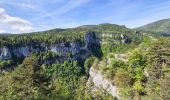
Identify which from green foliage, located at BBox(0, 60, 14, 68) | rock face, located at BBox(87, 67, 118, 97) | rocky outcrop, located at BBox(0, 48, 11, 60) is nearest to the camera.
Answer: rock face, located at BBox(87, 67, 118, 97)

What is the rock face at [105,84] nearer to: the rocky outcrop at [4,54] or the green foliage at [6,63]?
the green foliage at [6,63]

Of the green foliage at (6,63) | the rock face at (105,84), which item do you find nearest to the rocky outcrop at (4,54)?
Answer: the green foliage at (6,63)

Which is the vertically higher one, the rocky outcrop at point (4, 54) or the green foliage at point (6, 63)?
the rocky outcrop at point (4, 54)

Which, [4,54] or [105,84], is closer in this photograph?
[105,84]

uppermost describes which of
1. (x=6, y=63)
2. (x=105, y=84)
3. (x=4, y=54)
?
(x=105, y=84)

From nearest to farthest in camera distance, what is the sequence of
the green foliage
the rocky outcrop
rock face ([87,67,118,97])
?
rock face ([87,67,118,97]) < the green foliage < the rocky outcrop

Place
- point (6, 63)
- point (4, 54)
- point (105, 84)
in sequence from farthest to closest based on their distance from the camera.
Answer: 1. point (4, 54)
2. point (6, 63)
3. point (105, 84)

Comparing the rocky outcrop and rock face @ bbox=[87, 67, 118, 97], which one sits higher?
rock face @ bbox=[87, 67, 118, 97]

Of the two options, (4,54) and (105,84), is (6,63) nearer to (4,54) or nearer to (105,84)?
(4,54)

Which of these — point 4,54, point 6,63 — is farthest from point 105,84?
point 4,54

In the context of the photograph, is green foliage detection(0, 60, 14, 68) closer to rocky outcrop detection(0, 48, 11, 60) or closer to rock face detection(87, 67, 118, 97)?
rocky outcrop detection(0, 48, 11, 60)

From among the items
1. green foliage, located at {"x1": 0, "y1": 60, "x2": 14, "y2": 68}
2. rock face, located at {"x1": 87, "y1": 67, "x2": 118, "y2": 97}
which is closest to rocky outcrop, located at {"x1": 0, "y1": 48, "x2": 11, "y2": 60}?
green foliage, located at {"x1": 0, "y1": 60, "x2": 14, "y2": 68}

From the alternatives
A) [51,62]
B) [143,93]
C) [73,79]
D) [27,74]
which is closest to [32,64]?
[27,74]

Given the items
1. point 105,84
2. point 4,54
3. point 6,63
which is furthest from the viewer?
point 4,54
